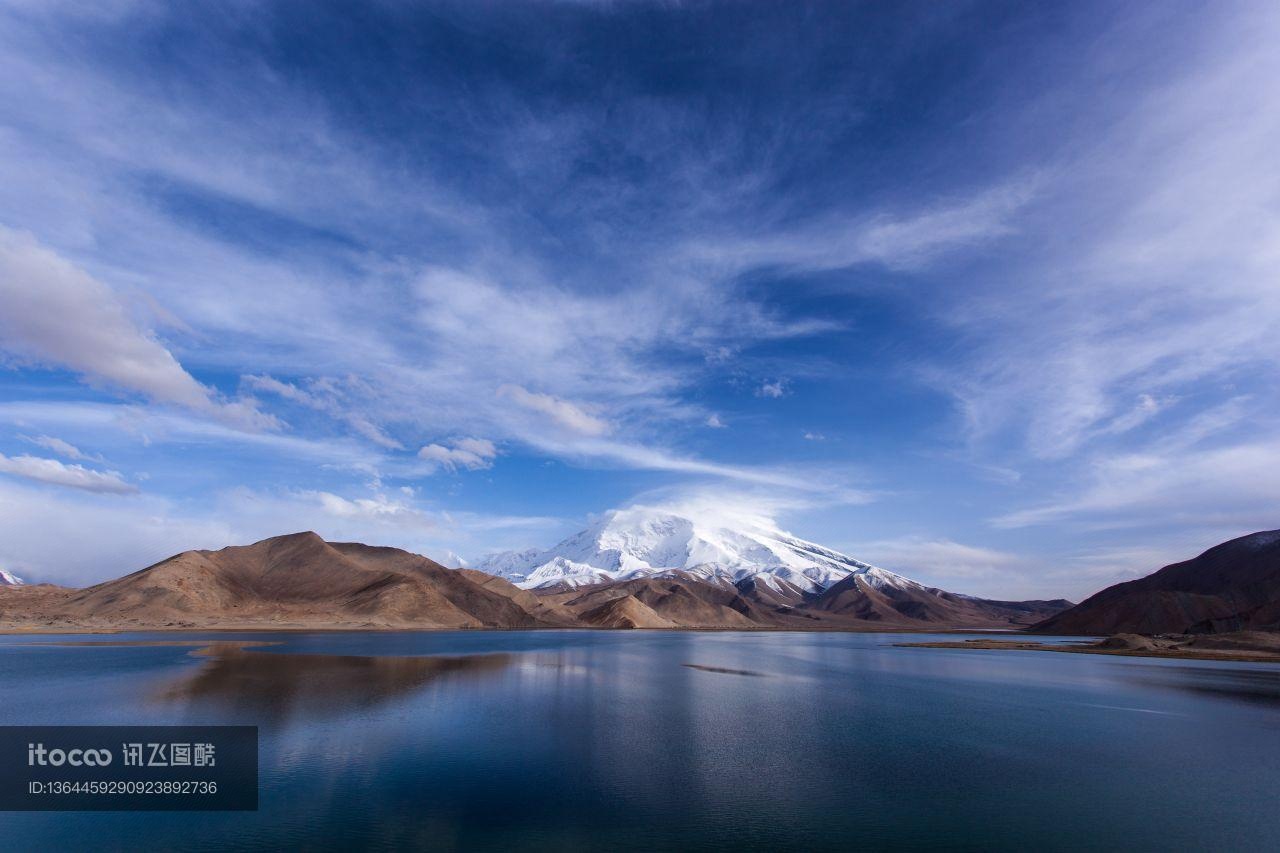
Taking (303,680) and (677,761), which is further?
(303,680)

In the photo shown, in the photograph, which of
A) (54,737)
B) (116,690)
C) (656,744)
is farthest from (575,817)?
(116,690)

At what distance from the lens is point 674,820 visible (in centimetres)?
2423

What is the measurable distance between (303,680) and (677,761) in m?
43.1

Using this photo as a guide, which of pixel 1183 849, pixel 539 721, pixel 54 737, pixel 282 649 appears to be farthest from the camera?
pixel 282 649

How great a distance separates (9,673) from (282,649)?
42683 mm

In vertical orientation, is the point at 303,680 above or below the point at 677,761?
below

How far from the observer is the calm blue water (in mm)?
23266

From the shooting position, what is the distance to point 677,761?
109 ft

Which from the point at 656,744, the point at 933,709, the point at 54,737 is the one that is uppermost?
the point at 54,737

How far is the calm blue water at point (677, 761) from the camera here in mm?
23266

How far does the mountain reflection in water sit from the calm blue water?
0.47 m

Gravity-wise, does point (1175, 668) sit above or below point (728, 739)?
below

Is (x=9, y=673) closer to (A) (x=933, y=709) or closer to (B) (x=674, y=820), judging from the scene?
(B) (x=674, y=820)

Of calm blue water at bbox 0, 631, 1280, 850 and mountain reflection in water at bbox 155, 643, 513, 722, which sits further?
mountain reflection in water at bbox 155, 643, 513, 722
